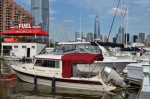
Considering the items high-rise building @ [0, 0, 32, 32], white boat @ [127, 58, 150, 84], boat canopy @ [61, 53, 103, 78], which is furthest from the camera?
high-rise building @ [0, 0, 32, 32]

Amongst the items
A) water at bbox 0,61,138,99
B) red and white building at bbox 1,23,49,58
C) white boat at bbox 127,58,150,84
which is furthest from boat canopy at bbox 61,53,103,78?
red and white building at bbox 1,23,49,58

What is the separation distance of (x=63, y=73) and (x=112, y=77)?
153 inches

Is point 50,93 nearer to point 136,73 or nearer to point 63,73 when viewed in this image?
point 63,73

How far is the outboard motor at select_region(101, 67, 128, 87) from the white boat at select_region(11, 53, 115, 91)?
398 millimetres

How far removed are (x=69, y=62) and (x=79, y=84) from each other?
1886 mm

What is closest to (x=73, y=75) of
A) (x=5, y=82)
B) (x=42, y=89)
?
(x=42, y=89)

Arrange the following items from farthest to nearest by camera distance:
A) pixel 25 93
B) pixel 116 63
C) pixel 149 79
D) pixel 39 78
→ pixel 116 63, pixel 39 78, pixel 25 93, pixel 149 79

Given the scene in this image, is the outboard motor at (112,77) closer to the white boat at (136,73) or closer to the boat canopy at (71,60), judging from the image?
the white boat at (136,73)

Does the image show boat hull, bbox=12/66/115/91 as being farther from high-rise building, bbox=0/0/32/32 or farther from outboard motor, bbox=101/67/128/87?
high-rise building, bbox=0/0/32/32

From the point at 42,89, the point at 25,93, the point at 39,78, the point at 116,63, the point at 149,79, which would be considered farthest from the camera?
the point at 116,63

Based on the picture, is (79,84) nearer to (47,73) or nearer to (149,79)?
(47,73)

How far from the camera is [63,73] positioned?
1875cm

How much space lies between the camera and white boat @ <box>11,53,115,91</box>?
1789cm

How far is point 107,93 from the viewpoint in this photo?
1727 centimetres
